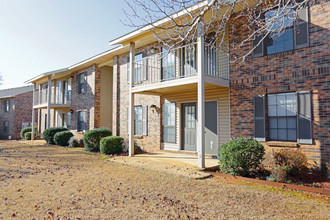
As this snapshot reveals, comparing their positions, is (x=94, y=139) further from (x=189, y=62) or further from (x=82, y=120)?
(x=189, y=62)

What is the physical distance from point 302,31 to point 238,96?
280 centimetres

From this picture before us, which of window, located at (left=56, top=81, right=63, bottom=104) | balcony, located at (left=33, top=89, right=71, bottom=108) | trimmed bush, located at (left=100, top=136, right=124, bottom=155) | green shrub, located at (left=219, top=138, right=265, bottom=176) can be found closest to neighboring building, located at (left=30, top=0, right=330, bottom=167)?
green shrub, located at (left=219, top=138, right=265, bottom=176)

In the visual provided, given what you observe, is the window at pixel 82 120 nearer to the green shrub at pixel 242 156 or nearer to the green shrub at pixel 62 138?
the green shrub at pixel 62 138

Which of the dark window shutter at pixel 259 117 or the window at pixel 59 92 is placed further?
the window at pixel 59 92

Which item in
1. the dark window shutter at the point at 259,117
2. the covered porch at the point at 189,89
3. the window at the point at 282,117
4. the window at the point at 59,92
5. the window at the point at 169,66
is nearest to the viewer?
the window at the point at 282,117

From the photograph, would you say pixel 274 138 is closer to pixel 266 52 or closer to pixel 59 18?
pixel 266 52

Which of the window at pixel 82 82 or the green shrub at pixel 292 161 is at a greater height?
the window at pixel 82 82

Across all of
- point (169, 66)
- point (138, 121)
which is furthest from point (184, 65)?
point (138, 121)

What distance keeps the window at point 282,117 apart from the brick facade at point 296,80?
0.28m

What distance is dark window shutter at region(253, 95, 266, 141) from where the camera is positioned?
772 centimetres

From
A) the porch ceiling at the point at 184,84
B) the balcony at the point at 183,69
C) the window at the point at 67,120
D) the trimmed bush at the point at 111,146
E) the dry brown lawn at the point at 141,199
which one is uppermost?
the balcony at the point at 183,69

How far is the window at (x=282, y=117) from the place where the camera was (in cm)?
723

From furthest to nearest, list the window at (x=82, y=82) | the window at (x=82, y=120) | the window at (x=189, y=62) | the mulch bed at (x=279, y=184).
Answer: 1. the window at (x=82, y=82)
2. the window at (x=82, y=120)
3. the window at (x=189, y=62)
4. the mulch bed at (x=279, y=184)

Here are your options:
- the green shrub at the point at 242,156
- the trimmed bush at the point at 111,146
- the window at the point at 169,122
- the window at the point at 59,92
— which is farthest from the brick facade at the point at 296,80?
the window at the point at 59,92
